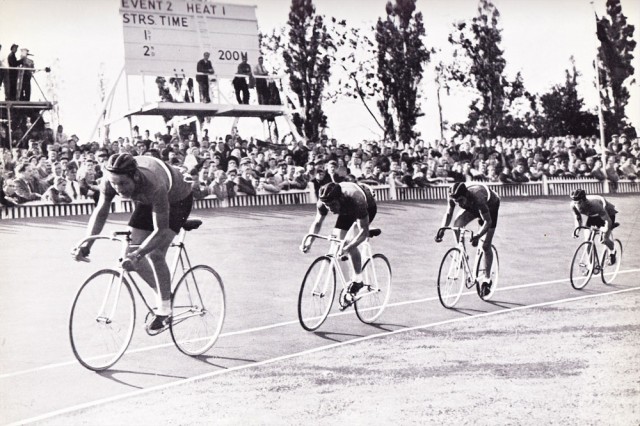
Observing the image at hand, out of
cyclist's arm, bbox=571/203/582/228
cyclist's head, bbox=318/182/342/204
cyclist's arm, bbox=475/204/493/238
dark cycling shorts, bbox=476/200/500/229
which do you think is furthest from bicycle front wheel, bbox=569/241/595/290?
cyclist's head, bbox=318/182/342/204

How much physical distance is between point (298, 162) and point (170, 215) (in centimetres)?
210

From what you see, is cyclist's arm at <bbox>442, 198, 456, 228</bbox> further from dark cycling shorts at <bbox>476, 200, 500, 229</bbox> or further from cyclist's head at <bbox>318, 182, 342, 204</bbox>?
cyclist's head at <bbox>318, 182, 342, 204</bbox>

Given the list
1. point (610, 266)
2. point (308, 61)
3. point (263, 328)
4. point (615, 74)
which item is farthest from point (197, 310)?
point (610, 266)

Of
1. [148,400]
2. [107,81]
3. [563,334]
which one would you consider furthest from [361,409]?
[107,81]

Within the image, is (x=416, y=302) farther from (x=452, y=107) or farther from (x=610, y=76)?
(x=610, y=76)

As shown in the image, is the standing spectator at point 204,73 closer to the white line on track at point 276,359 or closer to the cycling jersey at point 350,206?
the cycling jersey at point 350,206

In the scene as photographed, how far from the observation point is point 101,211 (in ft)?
15.7

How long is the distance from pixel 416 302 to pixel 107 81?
3584 mm

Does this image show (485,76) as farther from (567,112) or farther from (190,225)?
(190,225)

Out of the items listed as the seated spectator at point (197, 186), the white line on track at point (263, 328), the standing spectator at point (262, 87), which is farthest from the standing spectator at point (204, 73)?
the white line on track at point (263, 328)

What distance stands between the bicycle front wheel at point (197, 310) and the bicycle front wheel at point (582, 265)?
454 cm

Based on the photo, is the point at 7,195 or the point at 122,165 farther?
the point at 7,195

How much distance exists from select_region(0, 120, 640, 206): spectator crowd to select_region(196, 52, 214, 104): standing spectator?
392 millimetres

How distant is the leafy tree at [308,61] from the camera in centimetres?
607
